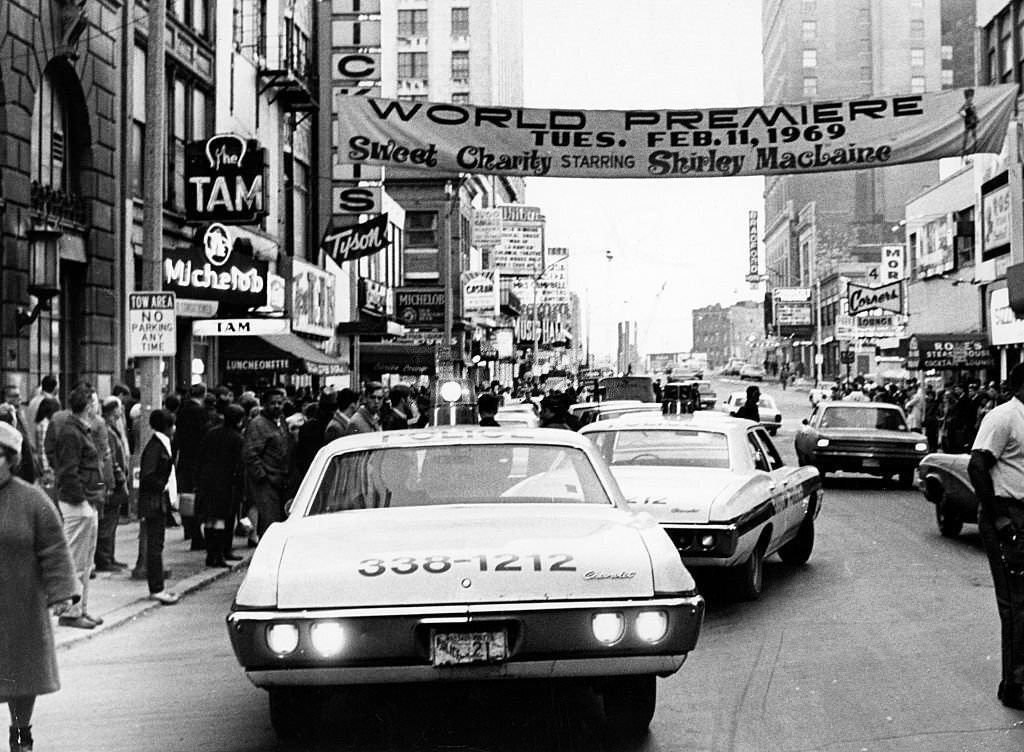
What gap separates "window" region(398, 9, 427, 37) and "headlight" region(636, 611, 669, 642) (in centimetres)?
8600

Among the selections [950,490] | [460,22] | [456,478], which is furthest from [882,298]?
[456,478]

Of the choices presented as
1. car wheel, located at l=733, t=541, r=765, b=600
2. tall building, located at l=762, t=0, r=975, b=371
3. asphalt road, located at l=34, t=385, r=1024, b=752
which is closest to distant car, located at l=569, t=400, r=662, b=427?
car wheel, located at l=733, t=541, r=765, b=600

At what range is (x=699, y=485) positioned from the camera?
10781 millimetres

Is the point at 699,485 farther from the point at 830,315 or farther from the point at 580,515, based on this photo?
the point at 830,315

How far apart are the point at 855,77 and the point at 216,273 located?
122 metres

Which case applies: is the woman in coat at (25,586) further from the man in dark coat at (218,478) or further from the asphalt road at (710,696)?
the man in dark coat at (218,478)

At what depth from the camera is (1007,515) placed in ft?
24.6

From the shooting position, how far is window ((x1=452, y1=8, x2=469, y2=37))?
292ft

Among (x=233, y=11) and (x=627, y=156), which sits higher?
(x=233, y=11)

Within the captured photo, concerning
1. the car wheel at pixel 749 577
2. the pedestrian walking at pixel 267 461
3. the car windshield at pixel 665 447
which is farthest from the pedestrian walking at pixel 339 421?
the car wheel at pixel 749 577

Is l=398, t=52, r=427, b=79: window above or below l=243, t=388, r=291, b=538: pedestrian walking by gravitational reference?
above

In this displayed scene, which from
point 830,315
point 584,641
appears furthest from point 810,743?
point 830,315

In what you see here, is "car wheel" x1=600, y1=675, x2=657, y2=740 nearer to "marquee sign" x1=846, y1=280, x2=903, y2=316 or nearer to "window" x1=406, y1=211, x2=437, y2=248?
"marquee sign" x1=846, y1=280, x2=903, y2=316

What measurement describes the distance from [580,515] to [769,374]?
148m
